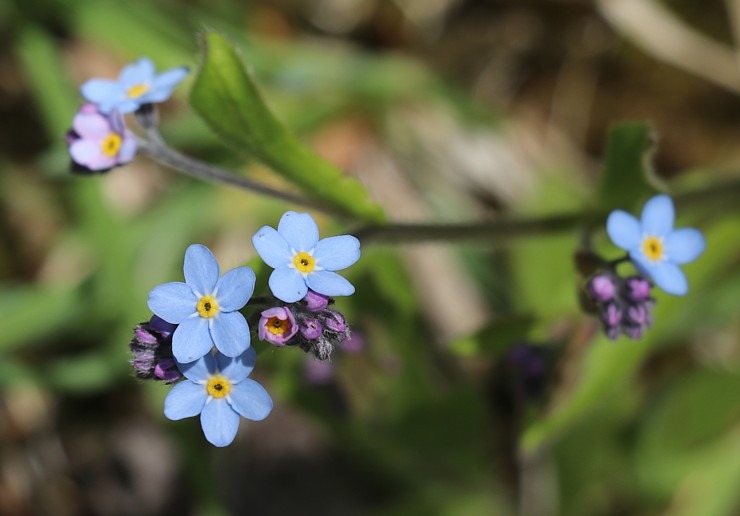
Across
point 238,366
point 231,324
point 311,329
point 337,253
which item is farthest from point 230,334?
point 337,253

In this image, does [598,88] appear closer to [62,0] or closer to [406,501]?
[406,501]

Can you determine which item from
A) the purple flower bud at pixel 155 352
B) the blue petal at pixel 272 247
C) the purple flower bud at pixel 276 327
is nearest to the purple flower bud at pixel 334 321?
the purple flower bud at pixel 276 327

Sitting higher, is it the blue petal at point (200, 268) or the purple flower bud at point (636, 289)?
the purple flower bud at point (636, 289)

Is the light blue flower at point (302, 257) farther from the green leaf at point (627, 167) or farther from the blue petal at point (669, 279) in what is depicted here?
the green leaf at point (627, 167)

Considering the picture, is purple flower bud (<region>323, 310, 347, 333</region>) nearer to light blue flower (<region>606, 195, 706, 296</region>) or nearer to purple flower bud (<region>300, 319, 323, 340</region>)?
purple flower bud (<region>300, 319, 323, 340</region>)

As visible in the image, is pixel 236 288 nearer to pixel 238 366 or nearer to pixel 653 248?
pixel 238 366
